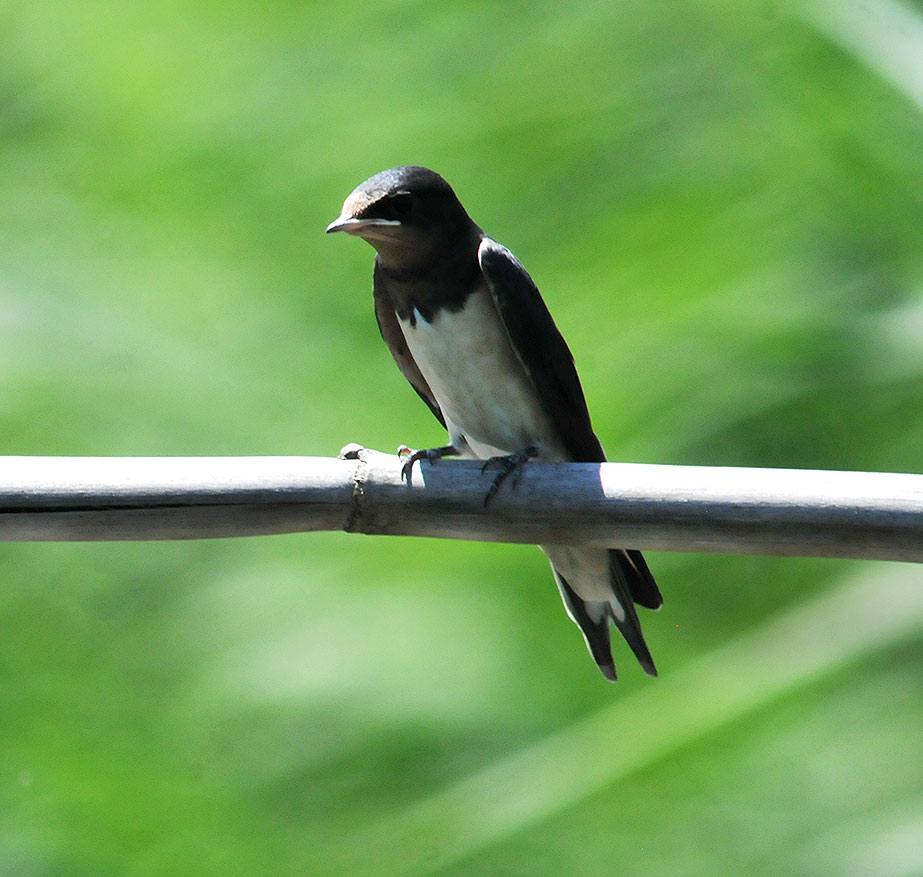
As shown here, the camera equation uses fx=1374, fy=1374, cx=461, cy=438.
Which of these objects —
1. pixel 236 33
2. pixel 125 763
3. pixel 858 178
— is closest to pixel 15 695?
pixel 125 763

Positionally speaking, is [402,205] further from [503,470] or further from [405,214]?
[503,470]

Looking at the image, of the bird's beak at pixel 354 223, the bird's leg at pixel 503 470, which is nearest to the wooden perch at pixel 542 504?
the bird's leg at pixel 503 470

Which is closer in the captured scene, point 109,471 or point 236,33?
point 109,471

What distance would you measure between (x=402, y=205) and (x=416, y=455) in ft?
0.73

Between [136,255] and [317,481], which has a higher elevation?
[136,255]

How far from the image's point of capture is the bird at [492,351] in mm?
1158

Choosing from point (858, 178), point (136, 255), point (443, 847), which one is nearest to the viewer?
point (443, 847)

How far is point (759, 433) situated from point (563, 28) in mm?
888

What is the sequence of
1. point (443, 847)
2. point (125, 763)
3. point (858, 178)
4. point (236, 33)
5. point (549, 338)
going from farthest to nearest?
point (236, 33) < point (858, 178) < point (125, 763) < point (443, 847) < point (549, 338)

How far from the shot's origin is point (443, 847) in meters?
1.82

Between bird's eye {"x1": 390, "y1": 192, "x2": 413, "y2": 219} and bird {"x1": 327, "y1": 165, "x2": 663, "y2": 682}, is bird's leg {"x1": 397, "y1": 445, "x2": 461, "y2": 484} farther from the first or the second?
bird's eye {"x1": 390, "y1": 192, "x2": 413, "y2": 219}

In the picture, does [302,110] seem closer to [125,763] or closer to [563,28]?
[563,28]

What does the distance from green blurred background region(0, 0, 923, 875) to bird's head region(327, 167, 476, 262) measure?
921 millimetres

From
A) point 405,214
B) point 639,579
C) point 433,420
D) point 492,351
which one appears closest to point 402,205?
point 405,214
